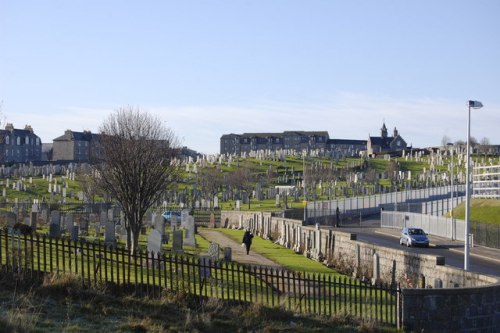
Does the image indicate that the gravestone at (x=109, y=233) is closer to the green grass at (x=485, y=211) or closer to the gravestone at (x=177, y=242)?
the gravestone at (x=177, y=242)

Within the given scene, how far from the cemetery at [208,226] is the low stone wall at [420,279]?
43cm

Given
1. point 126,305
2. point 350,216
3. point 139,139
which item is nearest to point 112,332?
point 126,305

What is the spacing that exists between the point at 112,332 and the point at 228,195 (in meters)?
74.9

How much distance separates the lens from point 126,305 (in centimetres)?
1509

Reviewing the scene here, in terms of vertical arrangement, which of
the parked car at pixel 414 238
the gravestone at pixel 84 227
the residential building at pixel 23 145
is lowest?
the parked car at pixel 414 238

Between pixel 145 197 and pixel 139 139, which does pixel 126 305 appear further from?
pixel 139 139

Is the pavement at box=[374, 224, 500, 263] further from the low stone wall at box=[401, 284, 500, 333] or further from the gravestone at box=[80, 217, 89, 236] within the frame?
the gravestone at box=[80, 217, 89, 236]

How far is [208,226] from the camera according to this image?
60.0 meters

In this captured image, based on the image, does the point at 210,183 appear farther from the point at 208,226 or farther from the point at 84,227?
the point at 84,227

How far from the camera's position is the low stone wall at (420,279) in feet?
53.7

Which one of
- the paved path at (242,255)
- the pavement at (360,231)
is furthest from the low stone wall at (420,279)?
the pavement at (360,231)

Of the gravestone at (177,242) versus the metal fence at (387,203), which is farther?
the metal fence at (387,203)

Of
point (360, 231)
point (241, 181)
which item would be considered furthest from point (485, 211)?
point (241, 181)

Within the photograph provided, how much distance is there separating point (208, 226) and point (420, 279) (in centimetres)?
3861
